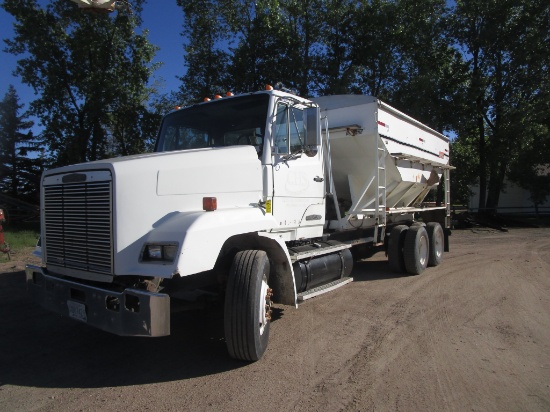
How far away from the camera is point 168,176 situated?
411 centimetres

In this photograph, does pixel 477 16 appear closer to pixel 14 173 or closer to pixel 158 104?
pixel 158 104

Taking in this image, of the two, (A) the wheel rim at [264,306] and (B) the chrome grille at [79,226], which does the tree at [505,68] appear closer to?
(A) the wheel rim at [264,306]

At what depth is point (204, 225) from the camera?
378 cm

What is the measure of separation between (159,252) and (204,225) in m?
0.46

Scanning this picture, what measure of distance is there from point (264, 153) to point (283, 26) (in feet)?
55.3

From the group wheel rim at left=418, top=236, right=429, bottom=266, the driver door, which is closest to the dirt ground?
the driver door

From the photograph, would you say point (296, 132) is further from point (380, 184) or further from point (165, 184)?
point (380, 184)

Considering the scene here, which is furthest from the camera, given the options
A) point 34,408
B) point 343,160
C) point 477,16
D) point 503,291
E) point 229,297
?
point 477,16

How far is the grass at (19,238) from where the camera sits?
1143cm

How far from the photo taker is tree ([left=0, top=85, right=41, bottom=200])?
21.7m

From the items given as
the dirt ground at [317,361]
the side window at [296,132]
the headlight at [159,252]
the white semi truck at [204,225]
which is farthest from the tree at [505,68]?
Result: the headlight at [159,252]

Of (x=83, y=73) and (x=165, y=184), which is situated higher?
(x=83, y=73)

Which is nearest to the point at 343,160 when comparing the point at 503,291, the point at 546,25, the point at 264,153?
the point at 264,153

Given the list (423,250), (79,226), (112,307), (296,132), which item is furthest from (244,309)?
(423,250)
